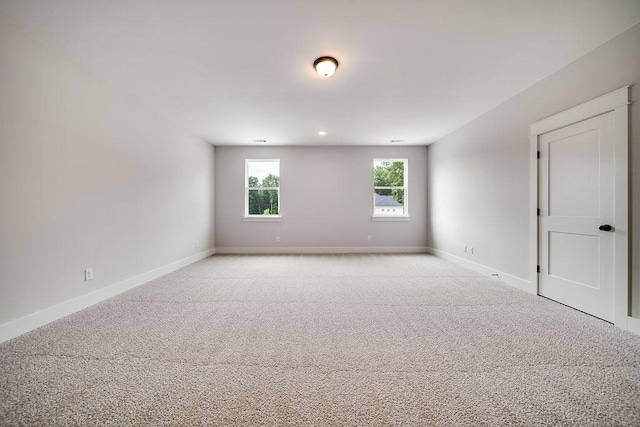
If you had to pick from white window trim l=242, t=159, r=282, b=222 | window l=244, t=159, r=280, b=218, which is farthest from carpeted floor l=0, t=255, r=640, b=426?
window l=244, t=159, r=280, b=218

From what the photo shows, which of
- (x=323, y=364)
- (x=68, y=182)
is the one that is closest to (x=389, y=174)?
(x=323, y=364)

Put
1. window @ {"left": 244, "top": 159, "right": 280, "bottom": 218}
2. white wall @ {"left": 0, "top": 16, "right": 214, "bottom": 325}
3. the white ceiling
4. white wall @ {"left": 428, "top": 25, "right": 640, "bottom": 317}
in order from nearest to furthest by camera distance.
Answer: the white ceiling
white wall @ {"left": 0, "top": 16, "right": 214, "bottom": 325}
white wall @ {"left": 428, "top": 25, "right": 640, "bottom": 317}
window @ {"left": 244, "top": 159, "right": 280, "bottom": 218}

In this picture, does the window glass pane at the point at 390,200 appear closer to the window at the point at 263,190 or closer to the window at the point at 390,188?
the window at the point at 390,188

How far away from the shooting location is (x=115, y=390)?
1.42 m

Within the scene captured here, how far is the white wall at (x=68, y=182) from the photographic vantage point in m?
2.08

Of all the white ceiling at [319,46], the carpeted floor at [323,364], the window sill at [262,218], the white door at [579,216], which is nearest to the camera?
the carpeted floor at [323,364]

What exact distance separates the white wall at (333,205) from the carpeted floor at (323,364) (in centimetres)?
320

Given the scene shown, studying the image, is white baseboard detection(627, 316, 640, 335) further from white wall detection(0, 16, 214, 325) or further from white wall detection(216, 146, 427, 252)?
white wall detection(0, 16, 214, 325)

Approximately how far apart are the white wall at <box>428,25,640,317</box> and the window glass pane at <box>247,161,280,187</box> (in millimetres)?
3791

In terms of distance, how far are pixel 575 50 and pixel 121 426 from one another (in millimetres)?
4509

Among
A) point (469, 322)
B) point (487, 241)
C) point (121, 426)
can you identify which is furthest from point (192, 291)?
point (487, 241)

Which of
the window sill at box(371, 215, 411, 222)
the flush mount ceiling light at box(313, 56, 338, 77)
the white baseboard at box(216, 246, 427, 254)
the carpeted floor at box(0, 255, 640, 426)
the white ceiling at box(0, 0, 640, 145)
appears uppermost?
the white ceiling at box(0, 0, 640, 145)

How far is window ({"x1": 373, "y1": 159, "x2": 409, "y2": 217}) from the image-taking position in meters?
6.31

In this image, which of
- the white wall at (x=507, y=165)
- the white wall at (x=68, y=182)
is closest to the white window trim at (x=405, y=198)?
the white wall at (x=507, y=165)
